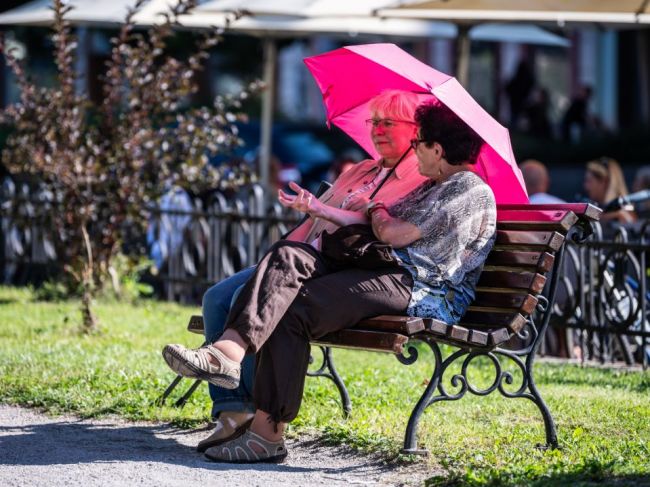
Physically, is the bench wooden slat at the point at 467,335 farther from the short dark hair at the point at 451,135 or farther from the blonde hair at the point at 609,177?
the blonde hair at the point at 609,177

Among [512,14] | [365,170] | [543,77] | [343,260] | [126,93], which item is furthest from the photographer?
[543,77]

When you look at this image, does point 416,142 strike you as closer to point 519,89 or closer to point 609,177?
point 609,177

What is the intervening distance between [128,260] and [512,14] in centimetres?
350

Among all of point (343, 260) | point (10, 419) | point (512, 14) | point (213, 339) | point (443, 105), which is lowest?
point (10, 419)

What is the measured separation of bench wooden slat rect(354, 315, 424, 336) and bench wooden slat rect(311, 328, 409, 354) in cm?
4

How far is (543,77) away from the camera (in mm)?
39750

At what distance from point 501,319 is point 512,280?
18cm

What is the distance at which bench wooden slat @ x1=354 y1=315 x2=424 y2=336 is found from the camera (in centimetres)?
529

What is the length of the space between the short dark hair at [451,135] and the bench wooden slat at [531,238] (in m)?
0.35

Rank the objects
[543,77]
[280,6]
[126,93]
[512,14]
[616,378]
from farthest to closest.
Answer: [543,77] < [280,6] < [512,14] < [126,93] < [616,378]

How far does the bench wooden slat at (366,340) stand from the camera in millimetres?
5215

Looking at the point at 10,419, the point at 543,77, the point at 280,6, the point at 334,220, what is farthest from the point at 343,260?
the point at 543,77

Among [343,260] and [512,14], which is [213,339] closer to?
[343,260]

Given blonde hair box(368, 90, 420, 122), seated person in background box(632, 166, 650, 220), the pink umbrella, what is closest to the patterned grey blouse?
the pink umbrella
